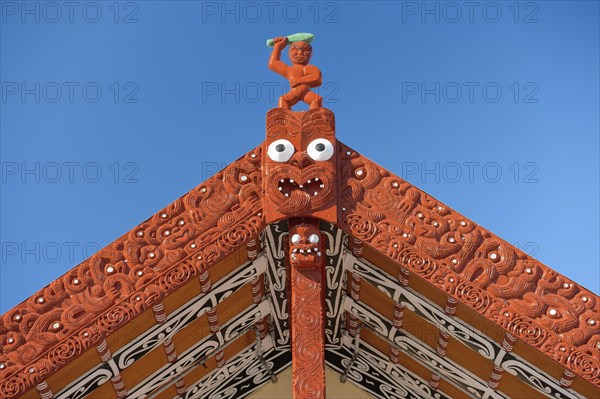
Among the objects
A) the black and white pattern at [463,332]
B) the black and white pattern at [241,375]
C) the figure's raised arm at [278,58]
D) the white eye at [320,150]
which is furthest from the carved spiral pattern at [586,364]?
the figure's raised arm at [278,58]

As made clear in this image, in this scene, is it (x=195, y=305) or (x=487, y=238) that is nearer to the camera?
(x=487, y=238)

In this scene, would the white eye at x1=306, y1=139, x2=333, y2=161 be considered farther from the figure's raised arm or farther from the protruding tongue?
the figure's raised arm

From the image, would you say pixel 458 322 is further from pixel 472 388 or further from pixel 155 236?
pixel 155 236

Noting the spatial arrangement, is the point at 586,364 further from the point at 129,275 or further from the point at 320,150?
the point at 129,275

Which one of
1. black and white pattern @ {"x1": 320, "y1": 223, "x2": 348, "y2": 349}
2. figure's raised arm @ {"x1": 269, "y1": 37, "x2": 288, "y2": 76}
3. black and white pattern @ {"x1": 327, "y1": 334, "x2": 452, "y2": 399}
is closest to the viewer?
black and white pattern @ {"x1": 320, "y1": 223, "x2": 348, "y2": 349}

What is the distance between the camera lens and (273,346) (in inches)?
281

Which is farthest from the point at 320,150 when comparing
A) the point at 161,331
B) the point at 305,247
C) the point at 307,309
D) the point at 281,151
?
the point at 161,331

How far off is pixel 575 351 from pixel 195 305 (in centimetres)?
220

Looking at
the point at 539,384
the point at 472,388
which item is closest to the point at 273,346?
the point at 472,388

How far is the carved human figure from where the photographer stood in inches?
241

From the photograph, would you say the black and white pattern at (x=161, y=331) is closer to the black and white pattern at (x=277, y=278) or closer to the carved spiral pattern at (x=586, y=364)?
the black and white pattern at (x=277, y=278)

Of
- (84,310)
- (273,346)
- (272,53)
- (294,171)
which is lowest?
(84,310)

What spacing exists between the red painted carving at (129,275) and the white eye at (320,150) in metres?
0.33

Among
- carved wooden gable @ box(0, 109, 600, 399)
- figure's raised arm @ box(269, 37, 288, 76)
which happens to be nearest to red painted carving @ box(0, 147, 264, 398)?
carved wooden gable @ box(0, 109, 600, 399)
